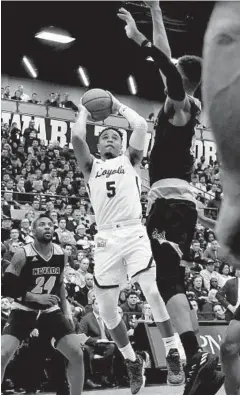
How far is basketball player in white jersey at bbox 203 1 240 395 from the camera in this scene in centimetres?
68

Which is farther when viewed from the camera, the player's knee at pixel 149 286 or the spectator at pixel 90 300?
the spectator at pixel 90 300

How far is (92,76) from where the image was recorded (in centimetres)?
2619

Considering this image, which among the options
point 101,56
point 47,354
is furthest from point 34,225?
point 101,56

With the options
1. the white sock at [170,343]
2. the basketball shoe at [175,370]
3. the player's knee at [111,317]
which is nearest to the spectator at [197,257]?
the player's knee at [111,317]

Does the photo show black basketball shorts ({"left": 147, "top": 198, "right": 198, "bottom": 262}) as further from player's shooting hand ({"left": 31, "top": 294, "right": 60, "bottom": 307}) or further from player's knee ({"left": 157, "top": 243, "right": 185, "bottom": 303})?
player's shooting hand ({"left": 31, "top": 294, "right": 60, "bottom": 307})

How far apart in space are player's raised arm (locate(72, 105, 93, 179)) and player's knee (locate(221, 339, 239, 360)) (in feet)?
7.56

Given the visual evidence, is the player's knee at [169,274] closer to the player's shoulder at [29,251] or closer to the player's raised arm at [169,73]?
the player's raised arm at [169,73]

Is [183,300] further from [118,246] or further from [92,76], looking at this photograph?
[92,76]

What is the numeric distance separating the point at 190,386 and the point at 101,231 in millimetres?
2235

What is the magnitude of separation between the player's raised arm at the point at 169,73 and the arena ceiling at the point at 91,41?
13.3 m

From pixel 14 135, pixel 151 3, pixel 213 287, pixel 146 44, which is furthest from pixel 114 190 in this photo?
pixel 14 135

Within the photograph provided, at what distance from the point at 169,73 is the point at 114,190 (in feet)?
7.04

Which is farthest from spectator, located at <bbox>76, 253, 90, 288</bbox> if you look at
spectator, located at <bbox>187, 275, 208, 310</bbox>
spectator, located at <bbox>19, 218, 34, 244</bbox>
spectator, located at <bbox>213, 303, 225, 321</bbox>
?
spectator, located at <bbox>213, 303, 225, 321</bbox>

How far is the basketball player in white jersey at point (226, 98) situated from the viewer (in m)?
0.68
